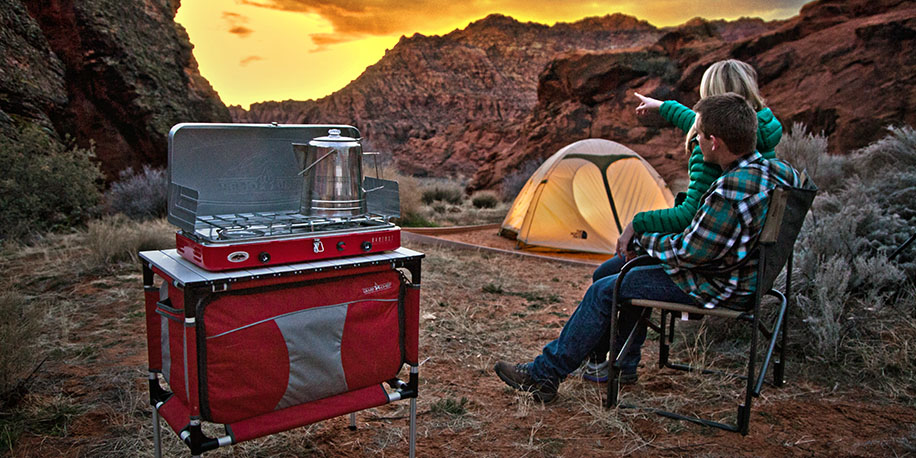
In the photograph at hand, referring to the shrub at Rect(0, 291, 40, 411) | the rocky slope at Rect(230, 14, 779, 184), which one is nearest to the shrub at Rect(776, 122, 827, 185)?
the shrub at Rect(0, 291, 40, 411)

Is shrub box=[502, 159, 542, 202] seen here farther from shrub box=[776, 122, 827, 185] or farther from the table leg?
the table leg

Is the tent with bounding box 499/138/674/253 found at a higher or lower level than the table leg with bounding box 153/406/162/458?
higher

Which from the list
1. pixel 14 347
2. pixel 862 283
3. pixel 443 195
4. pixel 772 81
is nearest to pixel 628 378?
pixel 862 283

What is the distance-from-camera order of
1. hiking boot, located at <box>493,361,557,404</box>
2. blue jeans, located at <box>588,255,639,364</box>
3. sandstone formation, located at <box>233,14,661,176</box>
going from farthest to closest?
1. sandstone formation, located at <box>233,14,661,176</box>
2. blue jeans, located at <box>588,255,639,364</box>
3. hiking boot, located at <box>493,361,557,404</box>

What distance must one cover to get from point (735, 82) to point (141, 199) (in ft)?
27.4

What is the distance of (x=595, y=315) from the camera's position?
284 cm

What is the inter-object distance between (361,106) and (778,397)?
48.5 meters

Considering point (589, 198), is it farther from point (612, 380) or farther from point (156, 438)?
point (156, 438)

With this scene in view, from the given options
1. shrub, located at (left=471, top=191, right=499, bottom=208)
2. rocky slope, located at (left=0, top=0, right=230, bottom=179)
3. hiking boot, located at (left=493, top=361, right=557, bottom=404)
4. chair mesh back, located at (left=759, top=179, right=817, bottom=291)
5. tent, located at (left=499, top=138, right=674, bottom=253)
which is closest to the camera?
chair mesh back, located at (left=759, top=179, right=817, bottom=291)

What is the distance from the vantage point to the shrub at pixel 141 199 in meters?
8.52

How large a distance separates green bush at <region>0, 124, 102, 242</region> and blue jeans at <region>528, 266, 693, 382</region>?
6.15m

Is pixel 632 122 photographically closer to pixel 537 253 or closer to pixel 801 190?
pixel 537 253

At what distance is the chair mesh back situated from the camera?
7.52 ft

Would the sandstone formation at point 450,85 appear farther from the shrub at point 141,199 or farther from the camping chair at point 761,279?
the camping chair at point 761,279
